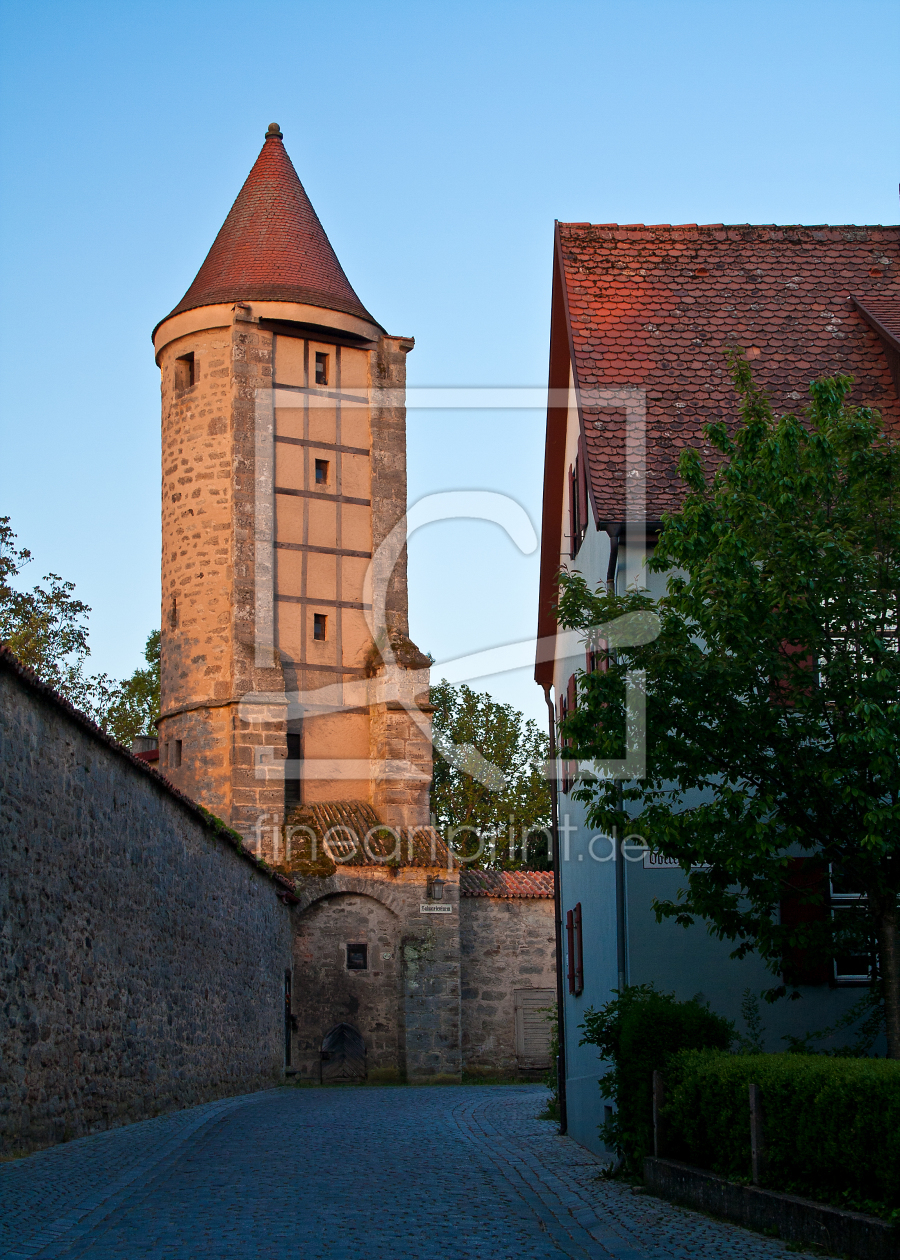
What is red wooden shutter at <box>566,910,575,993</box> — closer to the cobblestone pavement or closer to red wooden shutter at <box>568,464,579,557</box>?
the cobblestone pavement

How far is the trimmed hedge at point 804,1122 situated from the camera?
6.89 meters

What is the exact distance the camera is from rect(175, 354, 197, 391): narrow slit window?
104ft

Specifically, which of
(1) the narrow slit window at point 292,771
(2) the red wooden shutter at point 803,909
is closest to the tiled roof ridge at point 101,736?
(2) the red wooden shutter at point 803,909

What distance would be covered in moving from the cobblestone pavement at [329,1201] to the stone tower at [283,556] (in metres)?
15.6

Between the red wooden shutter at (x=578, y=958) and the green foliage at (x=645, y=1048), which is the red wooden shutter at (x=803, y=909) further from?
the red wooden shutter at (x=578, y=958)

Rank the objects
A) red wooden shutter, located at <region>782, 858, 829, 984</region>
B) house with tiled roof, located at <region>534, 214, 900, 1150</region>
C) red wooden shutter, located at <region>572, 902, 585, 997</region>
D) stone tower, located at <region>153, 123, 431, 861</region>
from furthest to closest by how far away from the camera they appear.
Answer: stone tower, located at <region>153, 123, 431, 861</region> → red wooden shutter, located at <region>572, 902, 585, 997</region> → house with tiled roof, located at <region>534, 214, 900, 1150</region> → red wooden shutter, located at <region>782, 858, 829, 984</region>

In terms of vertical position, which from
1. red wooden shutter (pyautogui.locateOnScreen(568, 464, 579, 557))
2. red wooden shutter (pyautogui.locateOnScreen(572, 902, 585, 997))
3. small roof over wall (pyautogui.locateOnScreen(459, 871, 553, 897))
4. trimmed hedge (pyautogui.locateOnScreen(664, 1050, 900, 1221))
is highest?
red wooden shutter (pyautogui.locateOnScreen(568, 464, 579, 557))

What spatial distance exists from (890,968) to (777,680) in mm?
2077

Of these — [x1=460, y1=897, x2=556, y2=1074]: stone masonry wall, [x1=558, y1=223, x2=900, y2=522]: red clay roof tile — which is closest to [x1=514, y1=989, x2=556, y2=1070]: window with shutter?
[x1=460, y1=897, x2=556, y2=1074]: stone masonry wall

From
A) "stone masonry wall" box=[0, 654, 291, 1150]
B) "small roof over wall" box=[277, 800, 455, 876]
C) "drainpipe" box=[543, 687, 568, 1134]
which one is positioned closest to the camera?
"stone masonry wall" box=[0, 654, 291, 1150]

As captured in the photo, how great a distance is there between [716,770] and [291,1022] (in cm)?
1889

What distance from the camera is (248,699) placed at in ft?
96.1

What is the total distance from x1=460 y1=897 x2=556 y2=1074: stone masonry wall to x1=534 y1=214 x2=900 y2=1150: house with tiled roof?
12449 mm

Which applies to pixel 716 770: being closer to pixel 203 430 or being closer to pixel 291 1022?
pixel 291 1022
